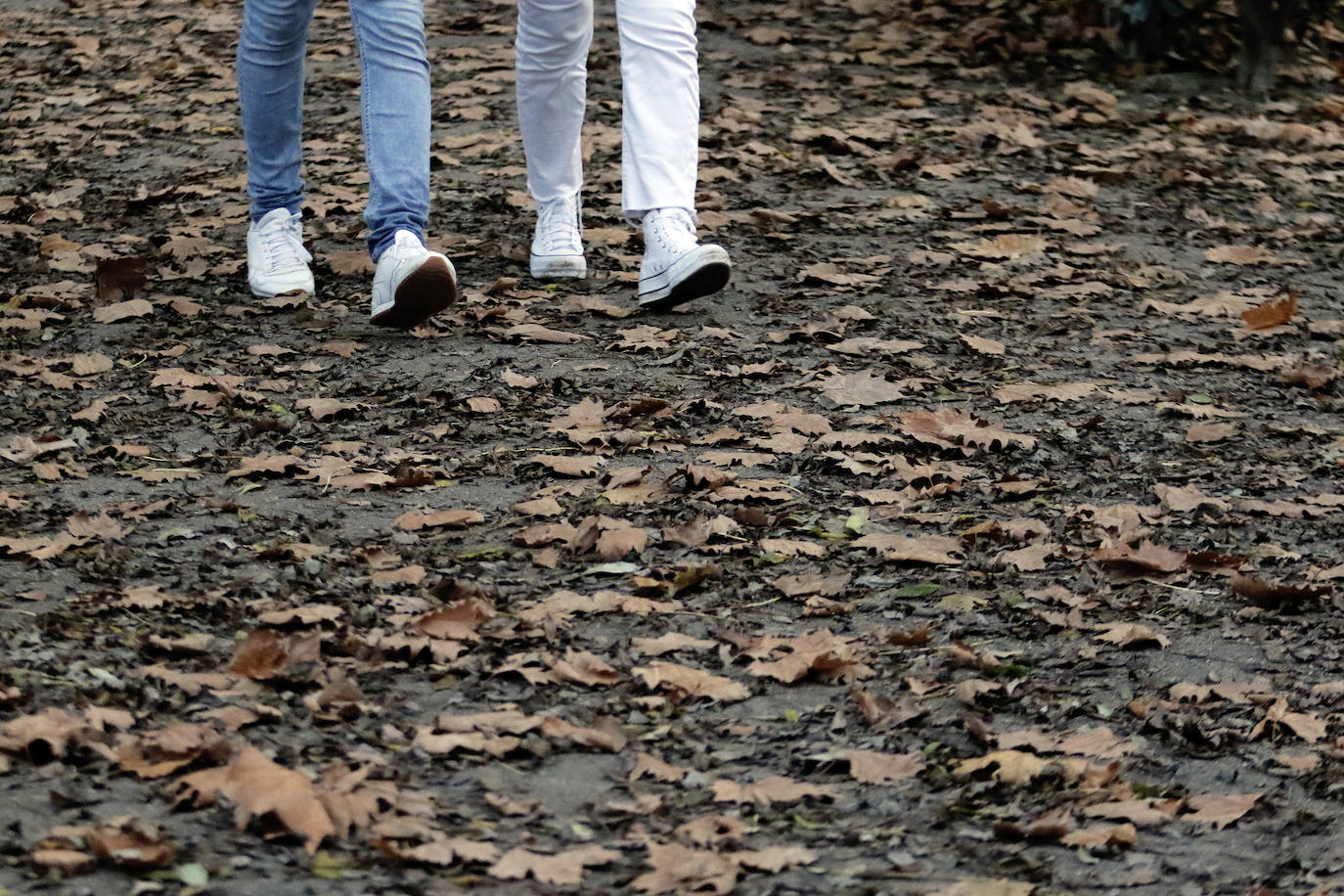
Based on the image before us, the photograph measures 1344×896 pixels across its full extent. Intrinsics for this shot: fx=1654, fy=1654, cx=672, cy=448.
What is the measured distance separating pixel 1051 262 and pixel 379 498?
9.30ft

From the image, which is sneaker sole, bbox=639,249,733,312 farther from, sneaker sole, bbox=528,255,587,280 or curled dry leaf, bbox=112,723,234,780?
curled dry leaf, bbox=112,723,234,780

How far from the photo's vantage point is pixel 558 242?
16.5 feet

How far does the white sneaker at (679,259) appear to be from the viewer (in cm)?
443

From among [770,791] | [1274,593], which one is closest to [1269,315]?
[1274,593]

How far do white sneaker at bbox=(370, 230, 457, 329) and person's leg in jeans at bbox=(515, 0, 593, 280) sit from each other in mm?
775

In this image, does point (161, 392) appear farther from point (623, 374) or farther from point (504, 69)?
point (504, 69)

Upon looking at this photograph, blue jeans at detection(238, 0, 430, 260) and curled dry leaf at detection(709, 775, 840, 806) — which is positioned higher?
blue jeans at detection(238, 0, 430, 260)

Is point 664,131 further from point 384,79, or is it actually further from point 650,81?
point 384,79

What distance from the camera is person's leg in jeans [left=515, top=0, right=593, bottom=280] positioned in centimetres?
467

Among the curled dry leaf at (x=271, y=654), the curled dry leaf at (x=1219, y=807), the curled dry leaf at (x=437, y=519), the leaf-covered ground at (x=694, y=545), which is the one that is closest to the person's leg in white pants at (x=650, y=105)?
the leaf-covered ground at (x=694, y=545)

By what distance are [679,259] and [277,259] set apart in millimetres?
1239

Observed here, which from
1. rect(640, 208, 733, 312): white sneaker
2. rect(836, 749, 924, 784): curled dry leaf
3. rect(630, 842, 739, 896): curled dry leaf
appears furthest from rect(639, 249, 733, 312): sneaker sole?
rect(630, 842, 739, 896): curled dry leaf

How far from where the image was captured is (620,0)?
441cm

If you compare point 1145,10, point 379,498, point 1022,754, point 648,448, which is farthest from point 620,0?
point 1145,10
